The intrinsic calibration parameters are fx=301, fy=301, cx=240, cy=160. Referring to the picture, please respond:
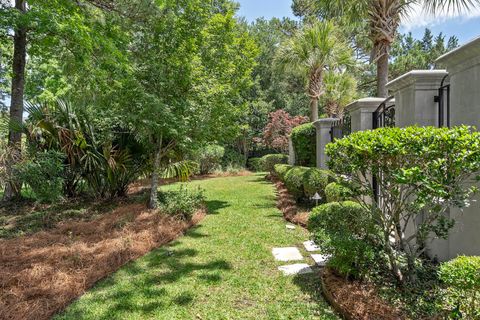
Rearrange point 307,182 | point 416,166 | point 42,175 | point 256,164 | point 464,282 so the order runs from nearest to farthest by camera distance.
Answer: point 464,282, point 416,166, point 42,175, point 307,182, point 256,164

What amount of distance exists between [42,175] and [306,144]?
7946 millimetres

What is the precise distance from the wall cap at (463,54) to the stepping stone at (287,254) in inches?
125

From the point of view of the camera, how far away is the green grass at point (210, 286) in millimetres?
3066

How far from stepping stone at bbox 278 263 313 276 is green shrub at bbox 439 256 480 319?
183cm

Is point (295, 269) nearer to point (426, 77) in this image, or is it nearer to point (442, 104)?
point (442, 104)

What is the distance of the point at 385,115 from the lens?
5449 mm

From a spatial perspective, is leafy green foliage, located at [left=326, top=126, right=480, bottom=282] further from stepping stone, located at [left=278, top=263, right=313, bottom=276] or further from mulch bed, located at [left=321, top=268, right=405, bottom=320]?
stepping stone, located at [left=278, top=263, right=313, bottom=276]

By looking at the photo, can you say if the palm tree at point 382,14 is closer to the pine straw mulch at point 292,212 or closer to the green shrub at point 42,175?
the pine straw mulch at point 292,212

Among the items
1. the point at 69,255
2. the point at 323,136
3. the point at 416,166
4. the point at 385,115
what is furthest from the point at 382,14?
the point at 69,255

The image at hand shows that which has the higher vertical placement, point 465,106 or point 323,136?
point 323,136

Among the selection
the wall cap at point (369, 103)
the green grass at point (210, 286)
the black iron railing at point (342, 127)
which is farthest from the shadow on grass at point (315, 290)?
the black iron railing at point (342, 127)

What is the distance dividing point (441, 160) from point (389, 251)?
1.14 meters

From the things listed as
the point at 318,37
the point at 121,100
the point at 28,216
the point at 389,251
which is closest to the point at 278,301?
the point at 389,251

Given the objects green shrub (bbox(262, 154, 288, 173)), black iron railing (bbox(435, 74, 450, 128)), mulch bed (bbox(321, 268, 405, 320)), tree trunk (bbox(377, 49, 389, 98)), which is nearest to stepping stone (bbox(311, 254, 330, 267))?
mulch bed (bbox(321, 268, 405, 320))
